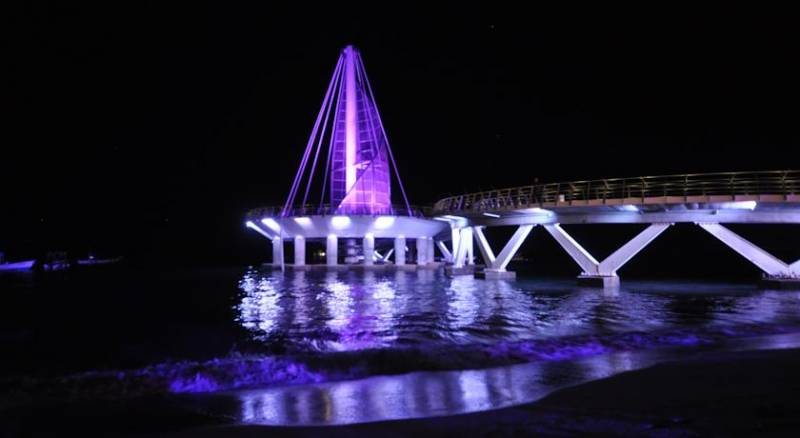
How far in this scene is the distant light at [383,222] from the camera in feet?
→ 198

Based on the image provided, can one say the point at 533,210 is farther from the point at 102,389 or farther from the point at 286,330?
the point at 102,389

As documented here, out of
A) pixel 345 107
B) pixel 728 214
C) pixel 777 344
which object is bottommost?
pixel 777 344

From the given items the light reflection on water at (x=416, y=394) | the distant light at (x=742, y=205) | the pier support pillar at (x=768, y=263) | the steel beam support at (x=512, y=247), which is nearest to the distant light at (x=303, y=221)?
the steel beam support at (x=512, y=247)

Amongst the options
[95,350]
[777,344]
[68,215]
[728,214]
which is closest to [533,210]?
[728,214]

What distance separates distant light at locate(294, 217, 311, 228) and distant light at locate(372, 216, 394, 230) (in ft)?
23.3

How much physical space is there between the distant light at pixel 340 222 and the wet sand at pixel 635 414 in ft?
165

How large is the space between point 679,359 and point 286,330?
11.1 m

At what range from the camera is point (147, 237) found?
181125mm

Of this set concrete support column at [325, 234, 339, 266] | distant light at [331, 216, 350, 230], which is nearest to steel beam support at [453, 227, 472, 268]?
distant light at [331, 216, 350, 230]

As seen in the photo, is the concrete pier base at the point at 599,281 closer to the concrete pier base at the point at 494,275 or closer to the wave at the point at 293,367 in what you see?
the concrete pier base at the point at 494,275

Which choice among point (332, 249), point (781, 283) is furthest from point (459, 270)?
point (781, 283)

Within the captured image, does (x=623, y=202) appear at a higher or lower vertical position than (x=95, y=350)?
higher

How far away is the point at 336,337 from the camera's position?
15.8 m

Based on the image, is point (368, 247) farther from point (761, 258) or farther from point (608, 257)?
point (761, 258)
